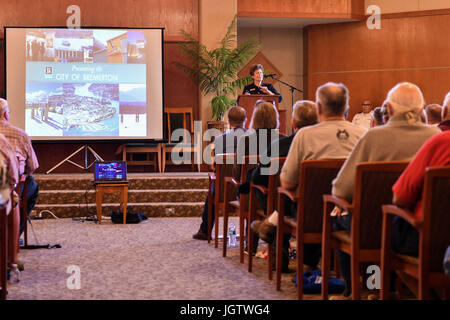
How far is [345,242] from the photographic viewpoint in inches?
119

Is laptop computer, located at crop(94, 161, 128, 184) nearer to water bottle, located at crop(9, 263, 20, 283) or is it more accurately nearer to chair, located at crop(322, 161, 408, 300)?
water bottle, located at crop(9, 263, 20, 283)

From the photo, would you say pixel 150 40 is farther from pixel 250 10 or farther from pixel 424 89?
pixel 424 89

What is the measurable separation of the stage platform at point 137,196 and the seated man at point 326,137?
14.6 feet

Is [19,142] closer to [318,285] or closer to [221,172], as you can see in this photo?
[221,172]

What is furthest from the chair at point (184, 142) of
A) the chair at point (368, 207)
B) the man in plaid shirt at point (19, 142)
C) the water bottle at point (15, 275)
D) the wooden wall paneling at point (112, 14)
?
the chair at point (368, 207)

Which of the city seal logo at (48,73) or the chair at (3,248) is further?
the city seal logo at (48,73)

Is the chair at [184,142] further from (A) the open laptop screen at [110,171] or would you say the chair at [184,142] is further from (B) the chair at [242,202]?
(B) the chair at [242,202]

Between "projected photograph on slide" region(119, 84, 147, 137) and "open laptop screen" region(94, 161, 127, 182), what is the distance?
95.0 inches

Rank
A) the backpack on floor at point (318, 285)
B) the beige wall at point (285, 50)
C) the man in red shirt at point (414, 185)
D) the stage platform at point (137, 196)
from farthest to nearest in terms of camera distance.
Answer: the beige wall at point (285, 50) < the stage platform at point (137, 196) < the backpack on floor at point (318, 285) < the man in red shirt at point (414, 185)

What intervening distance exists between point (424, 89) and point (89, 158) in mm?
6293

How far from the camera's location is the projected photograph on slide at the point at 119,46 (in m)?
9.37

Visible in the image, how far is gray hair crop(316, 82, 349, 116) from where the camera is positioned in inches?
136

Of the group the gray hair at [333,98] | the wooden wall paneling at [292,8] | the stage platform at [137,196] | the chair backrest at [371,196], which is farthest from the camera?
the wooden wall paneling at [292,8]

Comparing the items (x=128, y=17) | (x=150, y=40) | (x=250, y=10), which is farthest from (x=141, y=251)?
(x=250, y=10)
